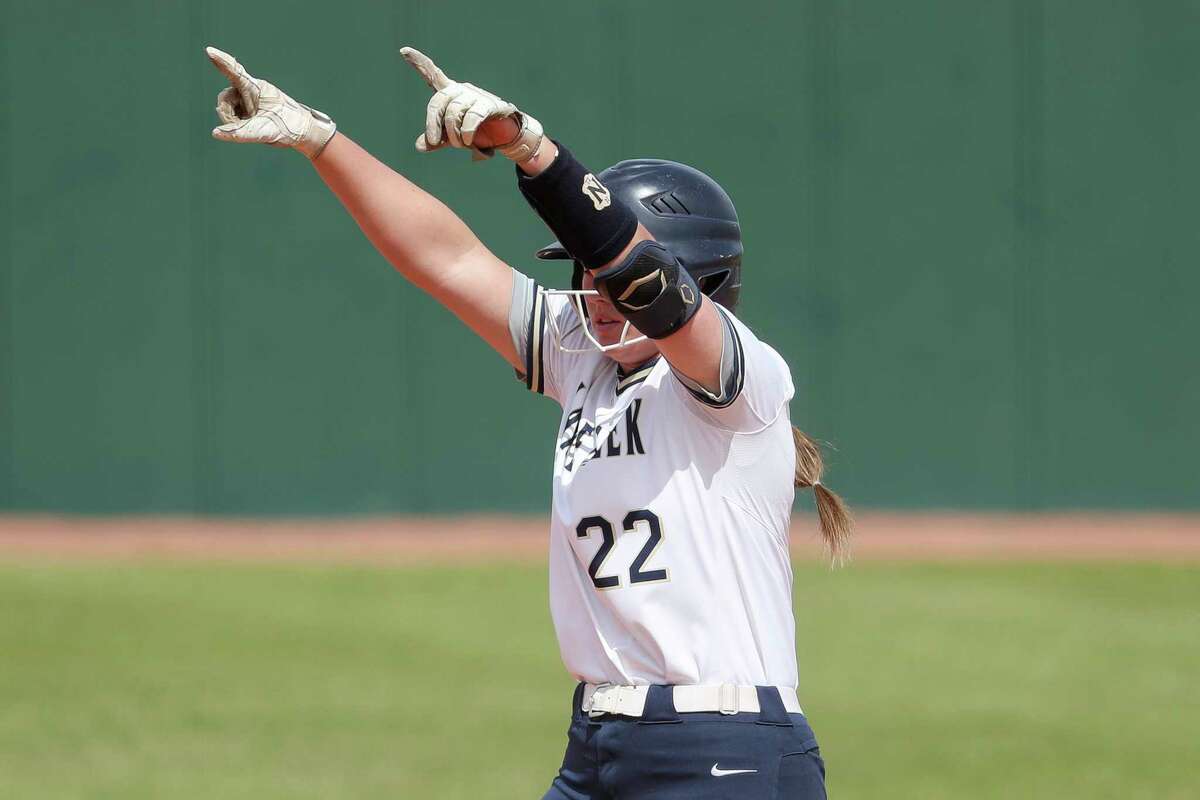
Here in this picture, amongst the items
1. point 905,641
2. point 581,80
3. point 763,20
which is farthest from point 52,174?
point 905,641

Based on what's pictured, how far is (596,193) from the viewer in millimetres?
2727

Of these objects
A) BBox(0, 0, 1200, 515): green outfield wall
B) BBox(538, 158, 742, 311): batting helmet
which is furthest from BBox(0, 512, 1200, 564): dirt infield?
BBox(538, 158, 742, 311): batting helmet

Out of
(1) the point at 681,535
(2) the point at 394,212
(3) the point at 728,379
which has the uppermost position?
(2) the point at 394,212

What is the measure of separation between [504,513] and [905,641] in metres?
5.70

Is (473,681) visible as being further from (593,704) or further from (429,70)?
(429,70)

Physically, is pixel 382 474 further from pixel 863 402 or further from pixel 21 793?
pixel 21 793

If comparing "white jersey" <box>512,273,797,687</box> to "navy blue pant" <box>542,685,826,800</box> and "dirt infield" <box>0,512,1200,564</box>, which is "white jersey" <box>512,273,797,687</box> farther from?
"dirt infield" <box>0,512,1200,564</box>

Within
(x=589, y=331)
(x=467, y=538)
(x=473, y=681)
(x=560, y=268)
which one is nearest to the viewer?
(x=589, y=331)

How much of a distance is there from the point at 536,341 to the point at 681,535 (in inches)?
25.6

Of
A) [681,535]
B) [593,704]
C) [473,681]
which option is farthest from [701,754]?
[473,681]

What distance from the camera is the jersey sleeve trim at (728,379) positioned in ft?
9.09

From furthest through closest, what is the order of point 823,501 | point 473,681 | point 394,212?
point 473,681 < point 823,501 < point 394,212

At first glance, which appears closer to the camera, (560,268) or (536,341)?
(536,341)

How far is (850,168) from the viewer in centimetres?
1466
